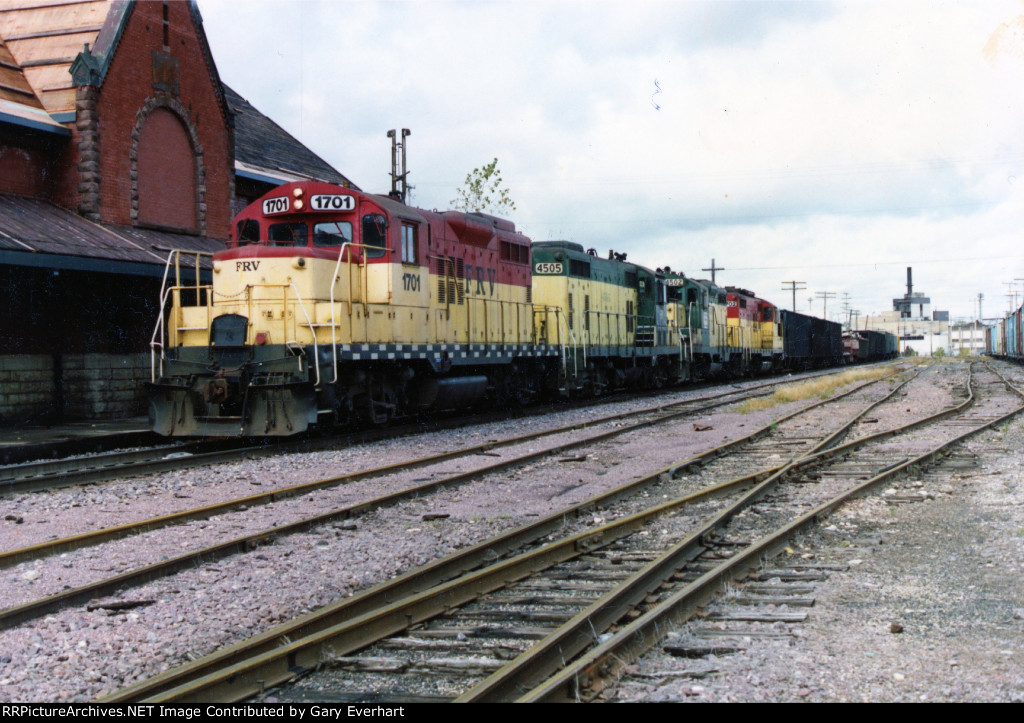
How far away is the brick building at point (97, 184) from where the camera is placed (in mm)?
15227

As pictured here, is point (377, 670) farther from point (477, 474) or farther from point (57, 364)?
point (57, 364)

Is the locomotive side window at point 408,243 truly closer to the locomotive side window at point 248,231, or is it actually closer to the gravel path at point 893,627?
the locomotive side window at point 248,231

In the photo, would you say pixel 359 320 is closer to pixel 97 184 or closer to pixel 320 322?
pixel 320 322

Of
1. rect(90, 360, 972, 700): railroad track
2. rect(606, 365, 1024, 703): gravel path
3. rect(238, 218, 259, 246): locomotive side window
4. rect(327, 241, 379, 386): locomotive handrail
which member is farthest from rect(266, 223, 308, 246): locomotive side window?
rect(606, 365, 1024, 703): gravel path

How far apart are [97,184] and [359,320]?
25.2ft

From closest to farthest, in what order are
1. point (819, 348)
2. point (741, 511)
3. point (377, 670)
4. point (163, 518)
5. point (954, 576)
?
1. point (377, 670)
2. point (954, 576)
3. point (163, 518)
4. point (741, 511)
5. point (819, 348)

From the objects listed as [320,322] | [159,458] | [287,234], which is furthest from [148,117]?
[159,458]

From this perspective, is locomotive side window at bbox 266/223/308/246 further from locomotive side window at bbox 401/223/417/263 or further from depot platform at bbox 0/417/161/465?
depot platform at bbox 0/417/161/465

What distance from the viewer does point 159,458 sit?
38.0 feet

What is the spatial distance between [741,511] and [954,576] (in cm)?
229

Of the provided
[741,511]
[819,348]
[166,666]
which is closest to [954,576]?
[741,511]

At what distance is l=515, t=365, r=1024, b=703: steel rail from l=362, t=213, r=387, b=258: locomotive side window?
7.33 meters

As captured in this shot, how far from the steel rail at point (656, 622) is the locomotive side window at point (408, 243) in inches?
298

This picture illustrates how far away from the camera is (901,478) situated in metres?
9.70
